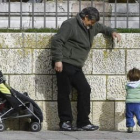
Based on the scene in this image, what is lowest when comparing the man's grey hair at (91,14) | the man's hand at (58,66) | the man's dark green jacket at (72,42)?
the man's hand at (58,66)

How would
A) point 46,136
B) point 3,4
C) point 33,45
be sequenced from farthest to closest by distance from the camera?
point 3,4
point 33,45
point 46,136

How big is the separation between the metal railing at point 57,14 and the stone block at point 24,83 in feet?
2.77

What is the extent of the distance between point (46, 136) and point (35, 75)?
1053 mm

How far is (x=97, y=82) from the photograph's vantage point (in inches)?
407

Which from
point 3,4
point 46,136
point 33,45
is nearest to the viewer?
point 46,136

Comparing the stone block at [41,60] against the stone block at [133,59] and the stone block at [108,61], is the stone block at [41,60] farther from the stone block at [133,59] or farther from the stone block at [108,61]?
the stone block at [133,59]

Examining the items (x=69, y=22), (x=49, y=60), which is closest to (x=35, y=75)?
(x=49, y=60)

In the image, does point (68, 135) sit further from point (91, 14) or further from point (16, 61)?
point (91, 14)

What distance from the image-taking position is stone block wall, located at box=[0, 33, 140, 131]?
10.2m

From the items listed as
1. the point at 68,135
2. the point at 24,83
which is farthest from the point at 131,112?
the point at 24,83

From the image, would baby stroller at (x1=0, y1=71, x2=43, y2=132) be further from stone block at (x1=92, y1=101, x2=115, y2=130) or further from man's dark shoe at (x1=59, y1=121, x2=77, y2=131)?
stone block at (x1=92, y1=101, x2=115, y2=130)

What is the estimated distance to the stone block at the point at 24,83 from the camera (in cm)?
1026

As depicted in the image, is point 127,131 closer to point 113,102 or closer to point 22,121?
point 113,102

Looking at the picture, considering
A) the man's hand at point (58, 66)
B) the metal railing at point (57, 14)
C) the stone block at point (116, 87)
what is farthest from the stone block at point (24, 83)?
the stone block at point (116, 87)
